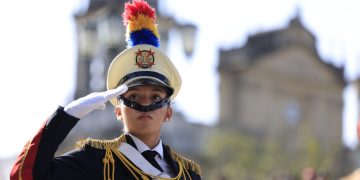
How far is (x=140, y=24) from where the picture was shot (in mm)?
5684

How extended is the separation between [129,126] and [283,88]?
61.8m

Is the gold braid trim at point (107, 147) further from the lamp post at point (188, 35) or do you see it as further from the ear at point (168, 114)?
the lamp post at point (188, 35)

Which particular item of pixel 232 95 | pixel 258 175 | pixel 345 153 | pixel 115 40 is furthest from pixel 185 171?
pixel 232 95

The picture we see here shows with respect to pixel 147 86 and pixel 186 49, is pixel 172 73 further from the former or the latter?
pixel 186 49

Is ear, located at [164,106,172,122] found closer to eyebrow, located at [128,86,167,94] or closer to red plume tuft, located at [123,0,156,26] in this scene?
eyebrow, located at [128,86,167,94]

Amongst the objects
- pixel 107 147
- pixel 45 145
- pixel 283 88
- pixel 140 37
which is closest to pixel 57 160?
pixel 45 145

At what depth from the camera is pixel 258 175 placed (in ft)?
144

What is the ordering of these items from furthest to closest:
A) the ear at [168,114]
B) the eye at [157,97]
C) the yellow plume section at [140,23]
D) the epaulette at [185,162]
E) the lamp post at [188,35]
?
the lamp post at [188,35] < the epaulette at [185,162] < the yellow plume section at [140,23] < the ear at [168,114] < the eye at [157,97]

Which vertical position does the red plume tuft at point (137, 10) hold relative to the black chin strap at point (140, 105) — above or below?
above

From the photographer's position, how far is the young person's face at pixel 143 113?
5.37 meters

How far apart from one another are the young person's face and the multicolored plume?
34cm

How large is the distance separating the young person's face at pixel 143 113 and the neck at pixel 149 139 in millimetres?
24

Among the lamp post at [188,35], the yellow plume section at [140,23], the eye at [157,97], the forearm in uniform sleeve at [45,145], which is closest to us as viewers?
the forearm in uniform sleeve at [45,145]

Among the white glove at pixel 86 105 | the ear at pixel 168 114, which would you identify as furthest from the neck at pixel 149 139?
the white glove at pixel 86 105
